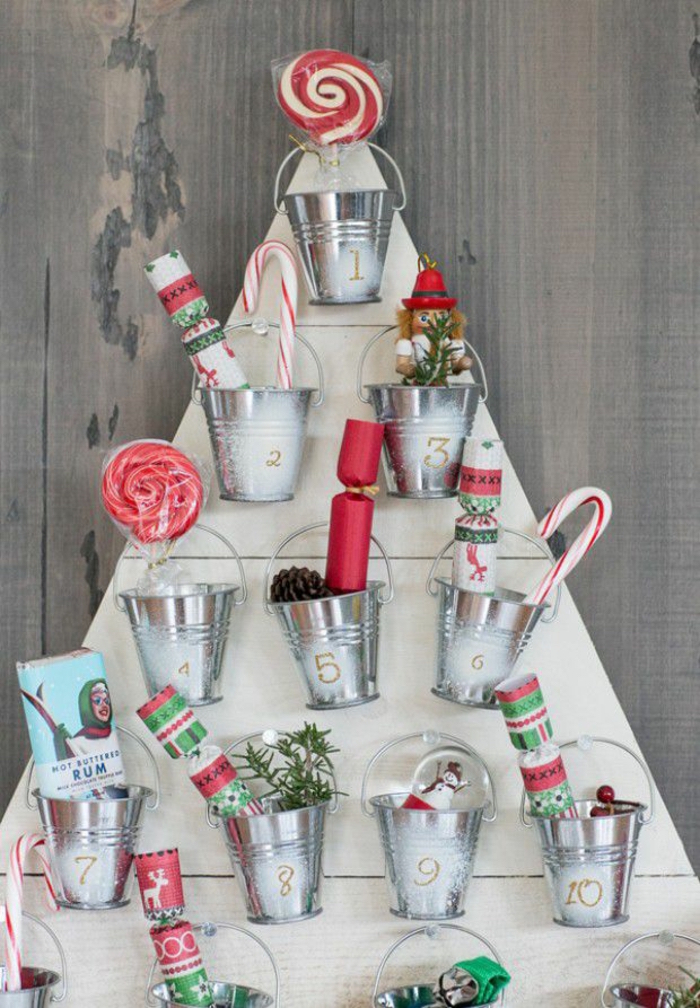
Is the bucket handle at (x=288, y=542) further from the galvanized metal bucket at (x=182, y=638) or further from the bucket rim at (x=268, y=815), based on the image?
the bucket rim at (x=268, y=815)

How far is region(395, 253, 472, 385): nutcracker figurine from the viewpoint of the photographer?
46.6 inches

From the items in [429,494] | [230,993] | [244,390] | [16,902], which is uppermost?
[244,390]

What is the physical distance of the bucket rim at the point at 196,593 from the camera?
1175 mm

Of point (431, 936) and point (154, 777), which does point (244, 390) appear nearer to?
point (154, 777)

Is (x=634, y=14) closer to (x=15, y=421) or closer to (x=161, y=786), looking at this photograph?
(x=15, y=421)

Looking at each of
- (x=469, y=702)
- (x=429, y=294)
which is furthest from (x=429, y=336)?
(x=469, y=702)

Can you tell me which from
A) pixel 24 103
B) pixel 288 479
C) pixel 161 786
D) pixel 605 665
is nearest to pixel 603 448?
pixel 605 665

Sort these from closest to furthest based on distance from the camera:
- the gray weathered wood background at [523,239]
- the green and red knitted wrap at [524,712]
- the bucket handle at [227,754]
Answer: the green and red knitted wrap at [524,712] → the bucket handle at [227,754] → the gray weathered wood background at [523,239]

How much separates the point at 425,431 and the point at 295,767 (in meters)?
0.36

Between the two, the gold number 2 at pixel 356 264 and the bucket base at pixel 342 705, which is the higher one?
the gold number 2 at pixel 356 264

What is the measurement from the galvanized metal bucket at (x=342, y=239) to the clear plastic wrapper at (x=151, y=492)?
Result: 0.23m

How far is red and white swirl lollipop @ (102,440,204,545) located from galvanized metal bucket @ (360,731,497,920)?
352 millimetres

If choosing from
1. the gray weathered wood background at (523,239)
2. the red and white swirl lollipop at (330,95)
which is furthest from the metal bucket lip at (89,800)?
the red and white swirl lollipop at (330,95)

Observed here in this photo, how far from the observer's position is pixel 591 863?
1.13 meters
